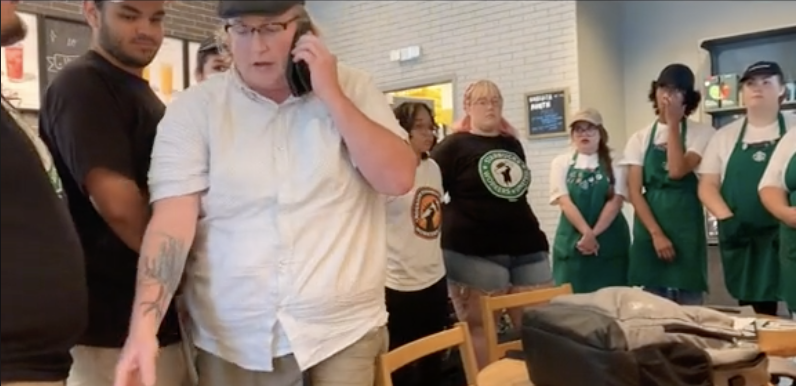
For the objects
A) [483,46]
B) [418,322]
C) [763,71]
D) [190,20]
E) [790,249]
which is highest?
[190,20]

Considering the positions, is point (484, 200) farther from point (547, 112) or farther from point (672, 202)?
point (547, 112)

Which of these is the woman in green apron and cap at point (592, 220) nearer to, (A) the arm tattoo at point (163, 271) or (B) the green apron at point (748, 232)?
(B) the green apron at point (748, 232)

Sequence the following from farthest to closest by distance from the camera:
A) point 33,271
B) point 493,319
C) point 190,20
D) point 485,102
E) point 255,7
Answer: point 190,20, point 485,102, point 493,319, point 255,7, point 33,271

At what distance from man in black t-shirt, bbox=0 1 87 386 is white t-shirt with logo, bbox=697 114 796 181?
310cm

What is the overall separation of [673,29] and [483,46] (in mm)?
1471

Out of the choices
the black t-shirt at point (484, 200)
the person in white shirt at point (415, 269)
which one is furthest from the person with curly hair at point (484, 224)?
the person in white shirt at point (415, 269)

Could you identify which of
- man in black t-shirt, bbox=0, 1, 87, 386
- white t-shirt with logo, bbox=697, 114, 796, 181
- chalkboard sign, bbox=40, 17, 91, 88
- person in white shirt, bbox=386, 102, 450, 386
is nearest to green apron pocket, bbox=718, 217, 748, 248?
white t-shirt with logo, bbox=697, 114, 796, 181

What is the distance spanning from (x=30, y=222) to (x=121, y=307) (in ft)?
1.93

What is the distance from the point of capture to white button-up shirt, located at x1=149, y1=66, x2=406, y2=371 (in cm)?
148

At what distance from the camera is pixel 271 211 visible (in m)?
1.50

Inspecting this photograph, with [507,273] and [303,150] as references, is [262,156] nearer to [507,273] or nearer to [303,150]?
[303,150]

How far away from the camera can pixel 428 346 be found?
2043 millimetres

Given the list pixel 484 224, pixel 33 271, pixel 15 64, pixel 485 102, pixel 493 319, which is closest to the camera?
pixel 33 271

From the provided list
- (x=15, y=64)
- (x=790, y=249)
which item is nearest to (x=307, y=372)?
Result: (x=790, y=249)
